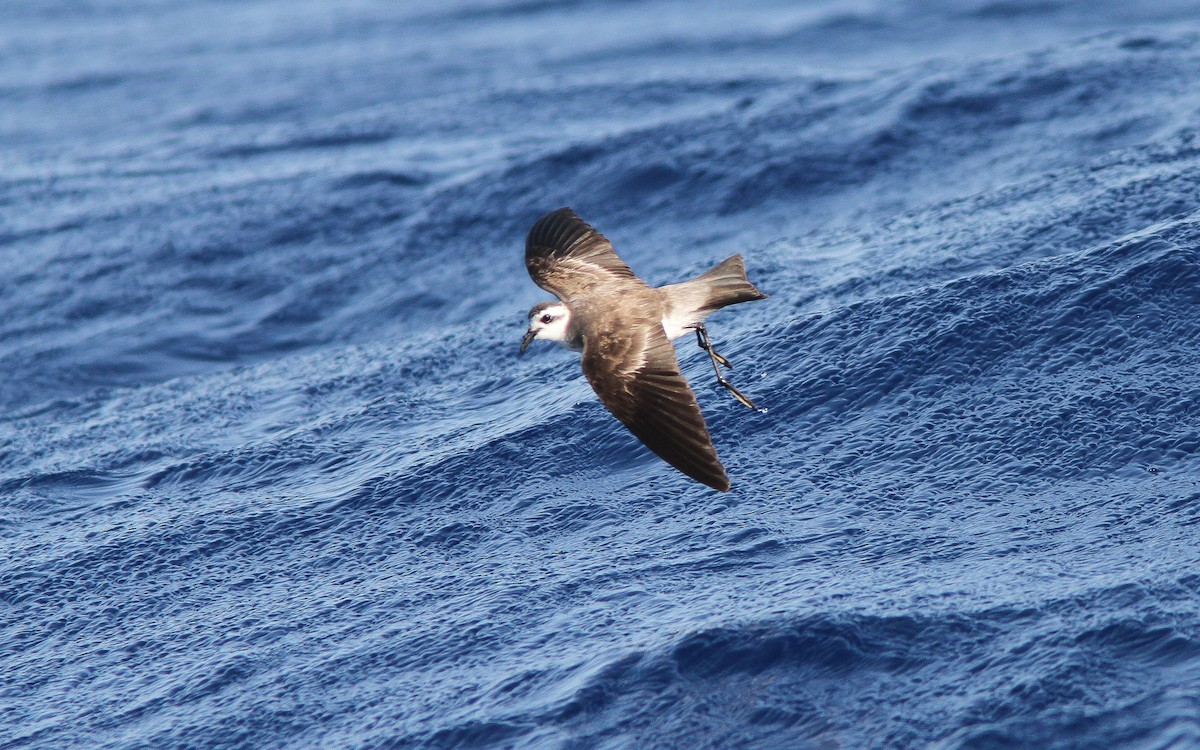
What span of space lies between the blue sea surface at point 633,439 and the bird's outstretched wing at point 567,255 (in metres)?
0.95

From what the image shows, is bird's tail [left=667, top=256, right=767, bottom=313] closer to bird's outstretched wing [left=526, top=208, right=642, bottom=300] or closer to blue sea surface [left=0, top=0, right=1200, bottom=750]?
bird's outstretched wing [left=526, top=208, right=642, bottom=300]

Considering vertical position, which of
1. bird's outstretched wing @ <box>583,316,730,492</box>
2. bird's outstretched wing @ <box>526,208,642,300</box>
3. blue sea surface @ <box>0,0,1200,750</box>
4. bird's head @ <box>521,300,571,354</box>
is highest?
bird's outstretched wing @ <box>526,208,642,300</box>

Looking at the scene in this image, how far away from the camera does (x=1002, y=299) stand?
7.72 m

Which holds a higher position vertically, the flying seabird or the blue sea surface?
the flying seabird

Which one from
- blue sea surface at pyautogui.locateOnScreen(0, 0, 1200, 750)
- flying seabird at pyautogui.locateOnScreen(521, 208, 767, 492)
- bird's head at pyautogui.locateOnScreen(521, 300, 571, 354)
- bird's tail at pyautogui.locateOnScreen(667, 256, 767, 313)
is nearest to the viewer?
blue sea surface at pyautogui.locateOnScreen(0, 0, 1200, 750)

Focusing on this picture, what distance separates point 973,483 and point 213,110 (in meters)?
15.2

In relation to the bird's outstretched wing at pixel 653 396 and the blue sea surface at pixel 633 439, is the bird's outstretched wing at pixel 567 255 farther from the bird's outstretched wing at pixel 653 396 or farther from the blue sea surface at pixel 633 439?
the bird's outstretched wing at pixel 653 396

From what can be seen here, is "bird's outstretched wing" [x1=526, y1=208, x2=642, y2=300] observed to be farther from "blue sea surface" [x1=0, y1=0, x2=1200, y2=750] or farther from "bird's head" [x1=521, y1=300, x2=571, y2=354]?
"blue sea surface" [x1=0, y1=0, x2=1200, y2=750]

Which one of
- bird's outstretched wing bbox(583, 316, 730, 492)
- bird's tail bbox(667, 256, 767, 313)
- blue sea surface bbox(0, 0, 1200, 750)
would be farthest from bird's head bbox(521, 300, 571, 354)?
blue sea surface bbox(0, 0, 1200, 750)

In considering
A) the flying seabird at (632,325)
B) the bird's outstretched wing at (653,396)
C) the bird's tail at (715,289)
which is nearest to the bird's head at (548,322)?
the flying seabird at (632,325)

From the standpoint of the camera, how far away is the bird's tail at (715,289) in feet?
20.6

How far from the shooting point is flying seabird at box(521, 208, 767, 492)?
17.6 ft

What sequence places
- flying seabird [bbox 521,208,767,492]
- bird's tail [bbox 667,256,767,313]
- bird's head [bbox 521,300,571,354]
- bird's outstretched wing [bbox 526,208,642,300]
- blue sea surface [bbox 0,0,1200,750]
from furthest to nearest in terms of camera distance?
bird's outstretched wing [bbox 526,208,642,300]
bird's head [bbox 521,300,571,354]
bird's tail [bbox 667,256,767,313]
flying seabird [bbox 521,208,767,492]
blue sea surface [bbox 0,0,1200,750]

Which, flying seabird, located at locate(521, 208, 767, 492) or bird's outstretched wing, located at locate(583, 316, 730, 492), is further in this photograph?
flying seabird, located at locate(521, 208, 767, 492)
